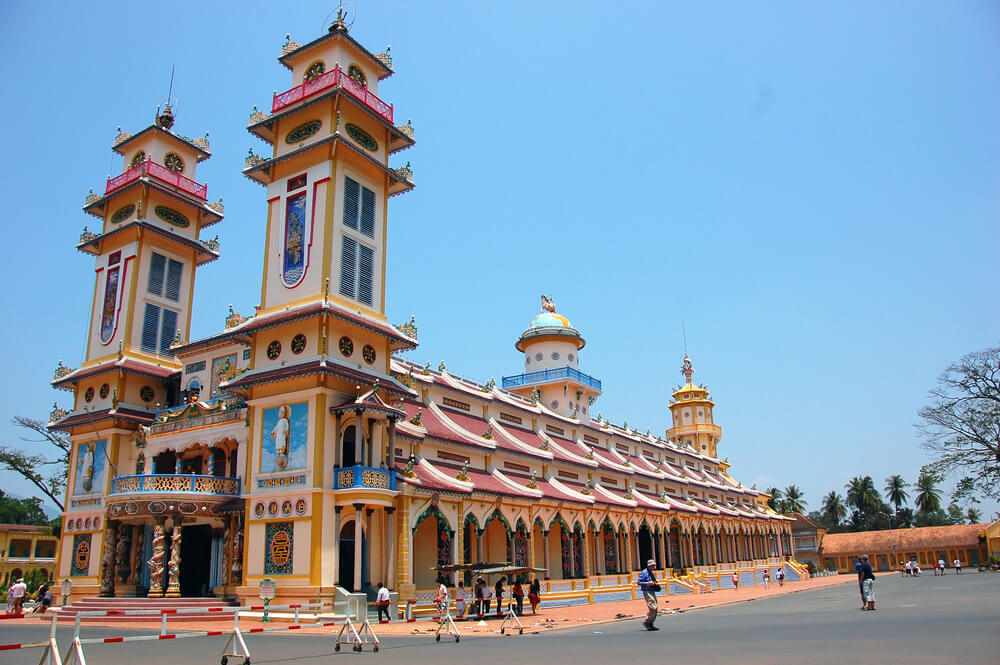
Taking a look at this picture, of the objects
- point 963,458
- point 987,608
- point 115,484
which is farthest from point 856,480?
point 115,484

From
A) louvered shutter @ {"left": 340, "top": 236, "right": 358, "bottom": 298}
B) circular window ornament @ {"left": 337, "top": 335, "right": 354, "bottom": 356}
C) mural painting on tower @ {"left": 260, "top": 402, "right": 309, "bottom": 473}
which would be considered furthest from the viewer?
louvered shutter @ {"left": 340, "top": 236, "right": 358, "bottom": 298}

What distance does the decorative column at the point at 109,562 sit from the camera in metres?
30.1

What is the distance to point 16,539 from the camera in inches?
2657

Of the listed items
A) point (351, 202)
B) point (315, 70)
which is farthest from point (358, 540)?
point (315, 70)

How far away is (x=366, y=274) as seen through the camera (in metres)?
30.4

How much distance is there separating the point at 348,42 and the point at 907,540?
8274 cm

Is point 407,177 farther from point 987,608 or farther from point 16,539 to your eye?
point 16,539

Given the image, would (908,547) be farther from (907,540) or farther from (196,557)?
(196,557)

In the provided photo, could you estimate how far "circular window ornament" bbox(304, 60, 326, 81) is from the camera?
106 feet

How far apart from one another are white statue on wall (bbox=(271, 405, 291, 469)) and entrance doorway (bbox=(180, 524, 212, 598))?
725cm

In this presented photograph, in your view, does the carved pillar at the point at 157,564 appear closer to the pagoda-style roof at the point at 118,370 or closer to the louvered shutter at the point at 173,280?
the pagoda-style roof at the point at 118,370

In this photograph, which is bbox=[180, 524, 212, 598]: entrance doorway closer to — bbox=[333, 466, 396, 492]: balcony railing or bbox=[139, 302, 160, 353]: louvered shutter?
bbox=[333, 466, 396, 492]: balcony railing

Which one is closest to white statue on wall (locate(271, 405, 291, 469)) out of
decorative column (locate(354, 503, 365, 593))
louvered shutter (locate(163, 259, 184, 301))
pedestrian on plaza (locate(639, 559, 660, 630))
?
decorative column (locate(354, 503, 365, 593))

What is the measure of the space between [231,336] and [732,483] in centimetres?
6172
